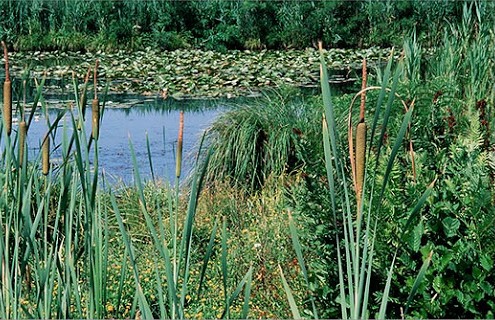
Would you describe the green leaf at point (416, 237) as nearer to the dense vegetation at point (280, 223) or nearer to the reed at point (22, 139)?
the dense vegetation at point (280, 223)

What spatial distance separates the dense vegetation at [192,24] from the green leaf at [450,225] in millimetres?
10843

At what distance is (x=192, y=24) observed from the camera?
1423cm

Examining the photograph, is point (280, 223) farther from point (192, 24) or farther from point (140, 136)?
point (192, 24)

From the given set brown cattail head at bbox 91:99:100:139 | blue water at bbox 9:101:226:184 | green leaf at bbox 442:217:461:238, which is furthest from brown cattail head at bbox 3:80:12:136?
blue water at bbox 9:101:226:184

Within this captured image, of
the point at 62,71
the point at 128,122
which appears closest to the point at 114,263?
the point at 128,122

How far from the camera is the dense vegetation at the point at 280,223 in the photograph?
56.0 inches

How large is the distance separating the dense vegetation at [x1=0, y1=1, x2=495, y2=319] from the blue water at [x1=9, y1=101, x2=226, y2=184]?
2.69 feet

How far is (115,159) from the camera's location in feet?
22.5

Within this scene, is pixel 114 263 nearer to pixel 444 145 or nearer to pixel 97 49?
pixel 444 145

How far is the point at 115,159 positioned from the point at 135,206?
7.23 feet

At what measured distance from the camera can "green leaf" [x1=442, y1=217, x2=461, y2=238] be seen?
8.87 ft

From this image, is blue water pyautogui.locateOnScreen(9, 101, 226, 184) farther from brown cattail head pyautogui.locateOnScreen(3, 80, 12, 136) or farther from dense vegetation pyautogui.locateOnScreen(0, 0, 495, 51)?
dense vegetation pyautogui.locateOnScreen(0, 0, 495, 51)

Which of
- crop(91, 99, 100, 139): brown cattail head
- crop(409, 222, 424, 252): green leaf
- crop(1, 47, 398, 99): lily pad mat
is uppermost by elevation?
crop(91, 99, 100, 139): brown cattail head

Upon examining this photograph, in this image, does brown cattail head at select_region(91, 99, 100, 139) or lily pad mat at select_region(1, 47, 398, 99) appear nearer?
brown cattail head at select_region(91, 99, 100, 139)
